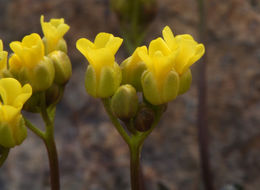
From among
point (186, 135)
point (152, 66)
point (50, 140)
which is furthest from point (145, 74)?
point (186, 135)

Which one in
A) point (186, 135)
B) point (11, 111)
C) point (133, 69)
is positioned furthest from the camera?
point (186, 135)

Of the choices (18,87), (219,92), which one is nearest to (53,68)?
(18,87)

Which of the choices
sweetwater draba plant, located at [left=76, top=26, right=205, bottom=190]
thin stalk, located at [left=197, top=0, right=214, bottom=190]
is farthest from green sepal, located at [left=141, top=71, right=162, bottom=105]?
thin stalk, located at [left=197, top=0, right=214, bottom=190]

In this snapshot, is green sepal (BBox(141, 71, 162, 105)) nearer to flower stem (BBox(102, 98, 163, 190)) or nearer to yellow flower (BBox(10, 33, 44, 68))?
flower stem (BBox(102, 98, 163, 190))

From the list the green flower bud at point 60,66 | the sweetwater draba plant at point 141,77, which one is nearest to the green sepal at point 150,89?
the sweetwater draba plant at point 141,77

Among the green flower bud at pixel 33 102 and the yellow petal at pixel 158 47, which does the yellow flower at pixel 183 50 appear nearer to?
the yellow petal at pixel 158 47

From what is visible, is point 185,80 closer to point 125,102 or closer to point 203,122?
point 125,102

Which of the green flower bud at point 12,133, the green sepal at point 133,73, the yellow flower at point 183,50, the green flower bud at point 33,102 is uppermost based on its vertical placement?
the yellow flower at point 183,50
